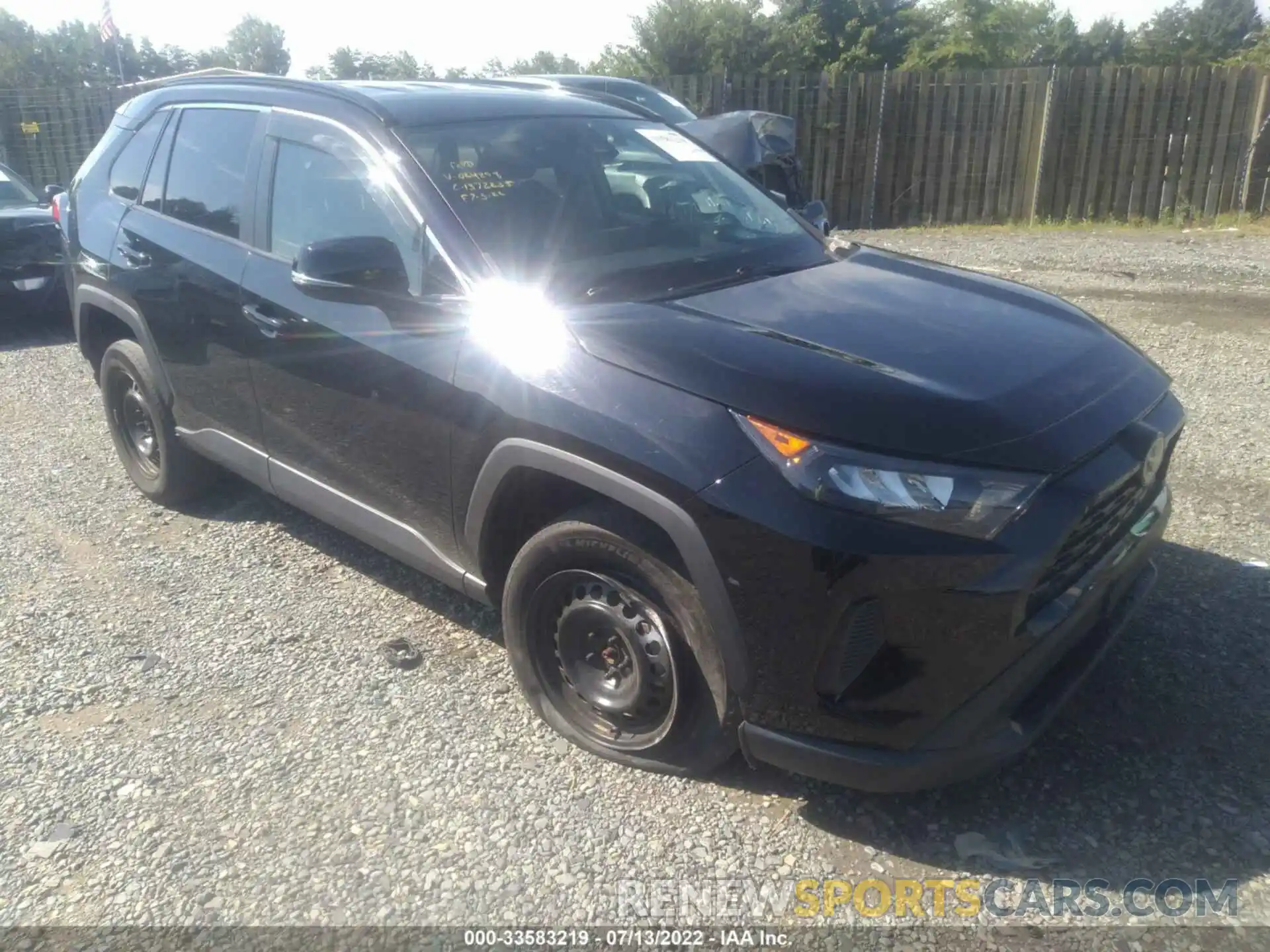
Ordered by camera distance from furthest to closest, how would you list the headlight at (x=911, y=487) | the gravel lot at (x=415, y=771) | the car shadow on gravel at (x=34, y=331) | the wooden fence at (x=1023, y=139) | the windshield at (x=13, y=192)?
the wooden fence at (x=1023, y=139) < the windshield at (x=13, y=192) < the car shadow on gravel at (x=34, y=331) < the gravel lot at (x=415, y=771) < the headlight at (x=911, y=487)

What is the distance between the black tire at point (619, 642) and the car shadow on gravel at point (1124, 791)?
0.89 feet

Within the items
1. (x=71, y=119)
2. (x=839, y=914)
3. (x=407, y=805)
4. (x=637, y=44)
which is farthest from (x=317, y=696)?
(x=637, y=44)

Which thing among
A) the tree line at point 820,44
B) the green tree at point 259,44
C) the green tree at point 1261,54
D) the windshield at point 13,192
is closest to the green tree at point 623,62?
the tree line at point 820,44

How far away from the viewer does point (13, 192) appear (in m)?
9.60

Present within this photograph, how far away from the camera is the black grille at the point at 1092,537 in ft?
8.21

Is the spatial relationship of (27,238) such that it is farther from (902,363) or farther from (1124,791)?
(1124,791)

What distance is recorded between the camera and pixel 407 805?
2945 millimetres

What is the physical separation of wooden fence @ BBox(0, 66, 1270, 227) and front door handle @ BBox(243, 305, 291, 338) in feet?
38.3

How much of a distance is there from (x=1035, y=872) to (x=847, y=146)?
13.0 m

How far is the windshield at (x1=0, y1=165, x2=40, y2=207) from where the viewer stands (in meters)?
9.42

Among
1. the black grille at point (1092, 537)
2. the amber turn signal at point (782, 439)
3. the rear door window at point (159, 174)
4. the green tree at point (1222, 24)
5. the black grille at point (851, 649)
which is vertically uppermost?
the green tree at point (1222, 24)

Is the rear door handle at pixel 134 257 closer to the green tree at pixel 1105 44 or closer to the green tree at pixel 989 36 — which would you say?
the green tree at pixel 989 36

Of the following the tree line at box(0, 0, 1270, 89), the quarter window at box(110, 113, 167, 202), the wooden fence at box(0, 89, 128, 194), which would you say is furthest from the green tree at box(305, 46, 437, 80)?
the quarter window at box(110, 113, 167, 202)

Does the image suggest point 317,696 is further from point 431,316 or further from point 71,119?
point 71,119
